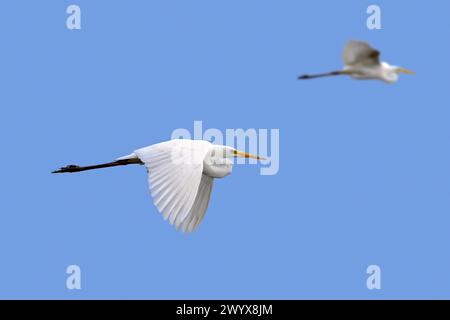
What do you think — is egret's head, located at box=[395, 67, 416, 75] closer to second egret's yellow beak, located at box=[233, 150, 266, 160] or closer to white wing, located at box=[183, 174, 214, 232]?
second egret's yellow beak, located at box=[233, 150, 266, 160]

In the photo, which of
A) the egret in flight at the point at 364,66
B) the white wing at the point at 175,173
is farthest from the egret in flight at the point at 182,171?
the egret in flight at the point at 364,66

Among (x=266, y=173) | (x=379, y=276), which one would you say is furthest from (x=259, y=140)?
(x=379, y=276)

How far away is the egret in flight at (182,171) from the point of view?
6.78 meters

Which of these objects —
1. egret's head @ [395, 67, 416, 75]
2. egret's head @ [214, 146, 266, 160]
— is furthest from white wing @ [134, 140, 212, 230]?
egret's head @ [395, 67, 416, 75]

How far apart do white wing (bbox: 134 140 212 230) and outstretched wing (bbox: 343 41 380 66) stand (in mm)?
1519

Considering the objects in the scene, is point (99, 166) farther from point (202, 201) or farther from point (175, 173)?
point (175, 173)

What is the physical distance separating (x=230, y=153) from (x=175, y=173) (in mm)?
728

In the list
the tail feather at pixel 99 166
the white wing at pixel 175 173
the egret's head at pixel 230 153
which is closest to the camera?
the white wing at pixel 175 173

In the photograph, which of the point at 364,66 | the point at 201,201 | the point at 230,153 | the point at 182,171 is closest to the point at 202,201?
the point at 201,201

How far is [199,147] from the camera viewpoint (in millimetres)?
7297

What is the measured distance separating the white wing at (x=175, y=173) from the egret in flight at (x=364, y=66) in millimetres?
1231

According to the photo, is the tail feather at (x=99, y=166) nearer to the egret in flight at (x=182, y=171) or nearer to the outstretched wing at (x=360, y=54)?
the egret in flight at (x=182, y=171)

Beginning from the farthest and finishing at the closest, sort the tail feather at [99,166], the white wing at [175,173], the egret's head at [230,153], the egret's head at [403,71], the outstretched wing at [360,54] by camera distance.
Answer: the tail feather at [99,166]
the egret's head at [230,153]
the white wing at [175,173]
the egret's head at [403,71]
the outstretched wing at [360,54]

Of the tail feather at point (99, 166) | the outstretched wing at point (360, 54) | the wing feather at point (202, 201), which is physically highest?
the outstretched wing at point (360, 54)
